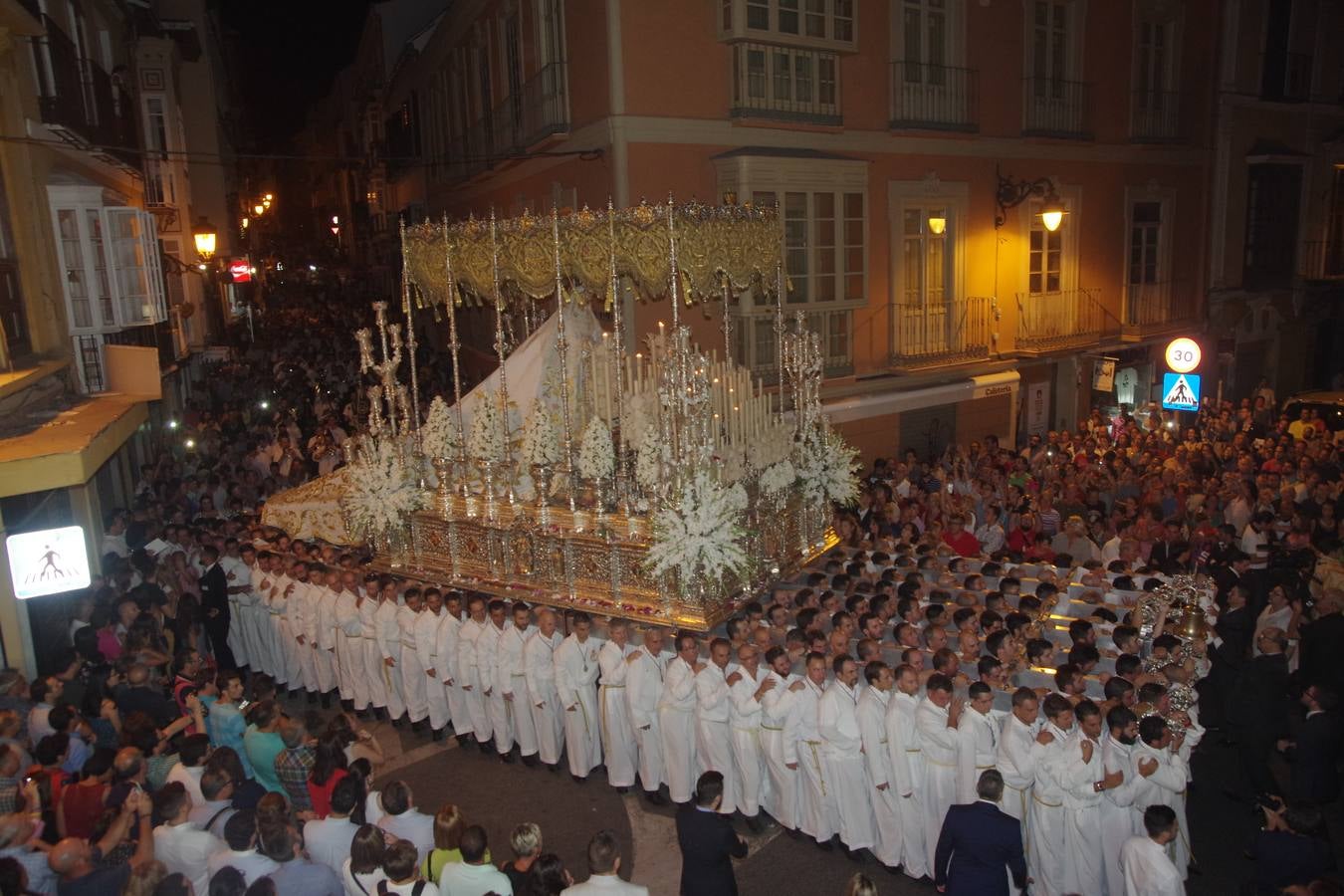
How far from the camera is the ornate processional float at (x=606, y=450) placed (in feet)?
30.3

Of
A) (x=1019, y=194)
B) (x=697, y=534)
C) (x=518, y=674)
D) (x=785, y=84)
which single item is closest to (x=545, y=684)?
(x=518, y=674)

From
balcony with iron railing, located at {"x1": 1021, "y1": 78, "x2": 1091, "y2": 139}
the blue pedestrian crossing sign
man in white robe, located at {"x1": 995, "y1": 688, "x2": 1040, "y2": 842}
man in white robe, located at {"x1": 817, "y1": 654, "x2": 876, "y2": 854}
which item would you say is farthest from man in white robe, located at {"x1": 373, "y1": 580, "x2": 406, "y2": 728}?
balcony with iron railing, located at {"x1": 1021, "y1": 78, "x2": 1091, "y2": 139}

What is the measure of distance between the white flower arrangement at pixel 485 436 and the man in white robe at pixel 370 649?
1880mm

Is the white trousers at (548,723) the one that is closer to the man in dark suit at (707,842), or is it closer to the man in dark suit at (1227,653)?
the man in dark suit at (707,842)

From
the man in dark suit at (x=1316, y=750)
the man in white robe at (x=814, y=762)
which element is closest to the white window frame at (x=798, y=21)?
the man in white robe at (x=814, y=762)

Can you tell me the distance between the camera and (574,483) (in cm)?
1067

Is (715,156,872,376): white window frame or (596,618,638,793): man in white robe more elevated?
(715,156,872,376): white window frame

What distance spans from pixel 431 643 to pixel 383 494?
213cm

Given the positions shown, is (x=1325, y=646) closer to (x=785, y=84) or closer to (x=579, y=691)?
(x=579, y=691)

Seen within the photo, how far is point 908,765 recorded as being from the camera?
23.8 ft

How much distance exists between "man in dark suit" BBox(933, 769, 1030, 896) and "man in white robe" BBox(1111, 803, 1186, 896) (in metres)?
0.63

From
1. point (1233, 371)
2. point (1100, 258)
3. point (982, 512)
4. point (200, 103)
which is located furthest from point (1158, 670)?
point (200, 103)

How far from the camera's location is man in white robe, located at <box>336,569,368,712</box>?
10.2 meters

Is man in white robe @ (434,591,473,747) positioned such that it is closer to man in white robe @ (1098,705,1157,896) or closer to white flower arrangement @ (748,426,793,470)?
white flower arrangement @ (748,426,793,470)
